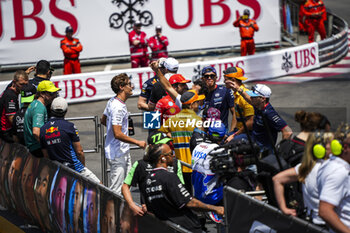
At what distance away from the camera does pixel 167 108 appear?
9.70 m

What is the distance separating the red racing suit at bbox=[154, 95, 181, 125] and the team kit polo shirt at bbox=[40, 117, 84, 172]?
4.94 feet

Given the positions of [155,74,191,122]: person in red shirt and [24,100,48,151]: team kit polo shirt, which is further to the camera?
[155,74,191,122]: person in red shirt

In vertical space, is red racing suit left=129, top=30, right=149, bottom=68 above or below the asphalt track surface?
above

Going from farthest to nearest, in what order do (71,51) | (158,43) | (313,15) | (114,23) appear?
(313,15), (114,23), (158,43), (71,51)

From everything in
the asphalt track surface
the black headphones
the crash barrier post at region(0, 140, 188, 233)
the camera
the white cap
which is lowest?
the asphalt track surface

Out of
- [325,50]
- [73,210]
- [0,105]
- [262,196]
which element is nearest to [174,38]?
[325,50]

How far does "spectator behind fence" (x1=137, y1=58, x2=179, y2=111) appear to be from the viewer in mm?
10164

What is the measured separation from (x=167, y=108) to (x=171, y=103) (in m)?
0.10

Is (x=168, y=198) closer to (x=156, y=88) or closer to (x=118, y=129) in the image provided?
(x=118, y=129)

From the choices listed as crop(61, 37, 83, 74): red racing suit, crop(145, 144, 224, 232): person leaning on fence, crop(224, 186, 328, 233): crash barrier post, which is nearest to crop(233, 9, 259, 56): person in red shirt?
crop(61, 37, 83, 74): red racing suit

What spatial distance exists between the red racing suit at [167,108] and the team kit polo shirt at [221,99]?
64cm

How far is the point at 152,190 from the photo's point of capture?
266 inches

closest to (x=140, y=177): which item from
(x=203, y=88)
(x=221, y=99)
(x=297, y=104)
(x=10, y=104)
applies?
(x=221, y=99)

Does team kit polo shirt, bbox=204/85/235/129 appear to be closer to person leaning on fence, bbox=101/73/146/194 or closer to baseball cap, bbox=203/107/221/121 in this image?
baseball cap, bbox=203/107/221/121
